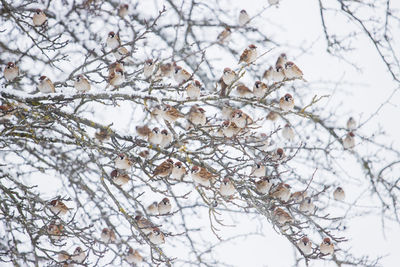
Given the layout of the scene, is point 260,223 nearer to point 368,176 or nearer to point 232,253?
point 368,176

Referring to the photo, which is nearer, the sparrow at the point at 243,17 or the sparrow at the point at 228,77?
the sparrow at the point at 228,77

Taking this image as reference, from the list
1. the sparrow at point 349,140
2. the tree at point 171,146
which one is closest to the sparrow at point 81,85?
the tree at point 171,146

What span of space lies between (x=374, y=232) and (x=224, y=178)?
734 inches

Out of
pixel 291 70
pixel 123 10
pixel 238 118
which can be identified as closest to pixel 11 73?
pixel 123 10

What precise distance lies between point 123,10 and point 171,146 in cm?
360

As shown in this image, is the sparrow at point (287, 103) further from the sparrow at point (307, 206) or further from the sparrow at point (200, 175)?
the sparrow at point (200, 175)

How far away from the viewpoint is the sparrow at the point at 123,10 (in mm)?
6543

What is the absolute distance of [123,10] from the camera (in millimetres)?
6586

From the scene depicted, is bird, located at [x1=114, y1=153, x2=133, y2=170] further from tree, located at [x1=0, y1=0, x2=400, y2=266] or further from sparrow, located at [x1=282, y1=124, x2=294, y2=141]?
sparrow, located at [x1=282, y1=124, x2=294, y2=141]

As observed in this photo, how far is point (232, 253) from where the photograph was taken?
921 inches

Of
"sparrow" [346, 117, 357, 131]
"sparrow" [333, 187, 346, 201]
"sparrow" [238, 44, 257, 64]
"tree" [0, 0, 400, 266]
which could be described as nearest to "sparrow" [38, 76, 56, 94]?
"tree" [0, 0, 400, 266]

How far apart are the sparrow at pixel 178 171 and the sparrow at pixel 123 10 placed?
3365mm

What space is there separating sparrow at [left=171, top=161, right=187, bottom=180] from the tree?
0.01 meters

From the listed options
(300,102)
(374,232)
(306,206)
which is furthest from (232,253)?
(306,206)
